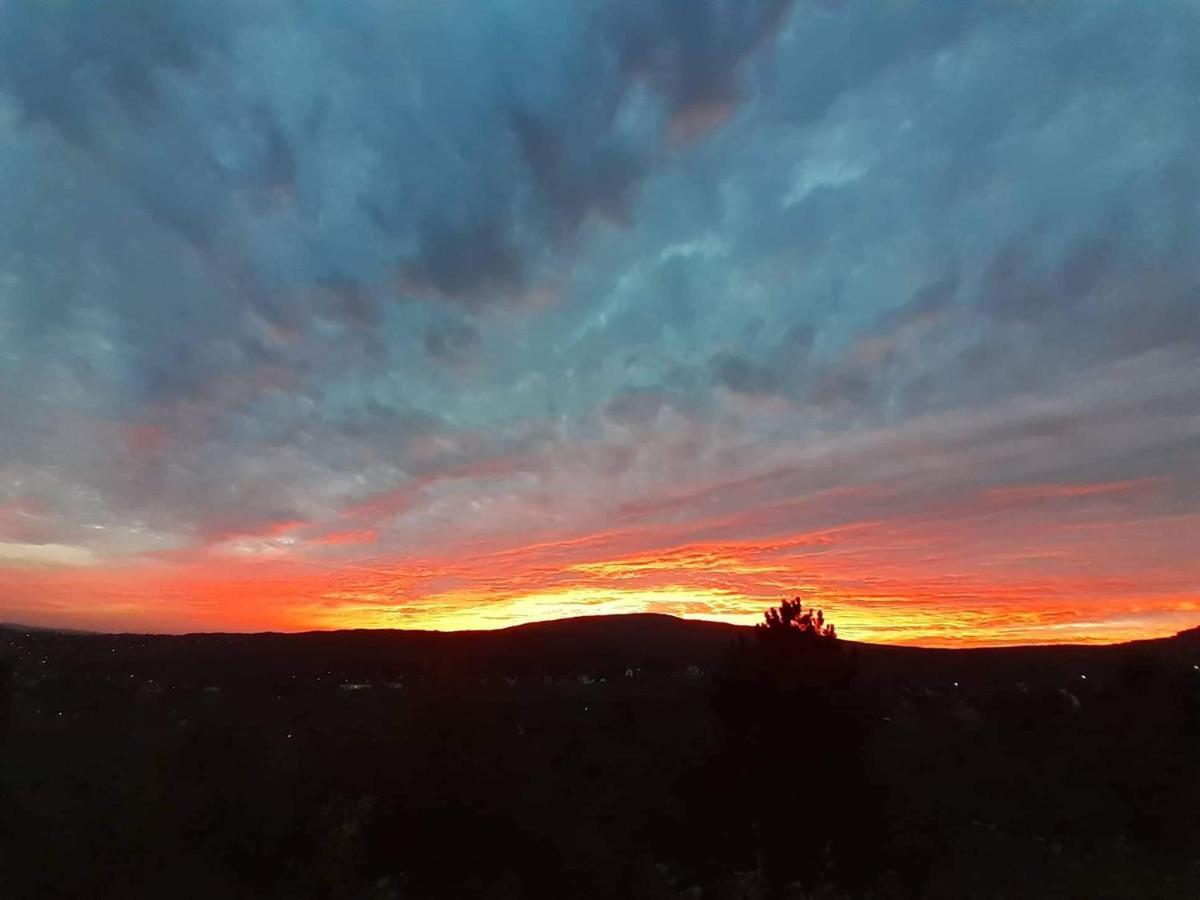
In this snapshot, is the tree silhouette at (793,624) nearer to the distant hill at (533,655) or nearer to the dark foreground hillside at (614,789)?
the dark foreground hillside at (614,789)

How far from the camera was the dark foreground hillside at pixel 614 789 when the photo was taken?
20047mm

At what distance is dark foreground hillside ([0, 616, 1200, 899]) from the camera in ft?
65.8

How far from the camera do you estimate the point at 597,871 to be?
23.3 m

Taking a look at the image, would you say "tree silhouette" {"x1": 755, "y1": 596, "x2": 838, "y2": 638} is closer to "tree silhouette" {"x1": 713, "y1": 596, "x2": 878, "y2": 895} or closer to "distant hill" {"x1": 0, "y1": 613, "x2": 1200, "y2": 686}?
"tree silhouette" {"x1": 713, "y1": 596, "x2": 878, "y2": 895}

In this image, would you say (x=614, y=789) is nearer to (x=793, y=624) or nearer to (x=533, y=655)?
(x=793, y=624)

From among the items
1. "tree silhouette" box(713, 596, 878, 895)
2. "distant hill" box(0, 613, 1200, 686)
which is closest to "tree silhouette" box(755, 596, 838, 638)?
"tree silhouette" box(713, 596, 878, 895)

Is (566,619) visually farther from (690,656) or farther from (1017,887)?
(1017,887)

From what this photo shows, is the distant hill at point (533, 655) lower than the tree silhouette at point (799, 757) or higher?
higher

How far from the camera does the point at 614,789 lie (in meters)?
Answer: 31.4

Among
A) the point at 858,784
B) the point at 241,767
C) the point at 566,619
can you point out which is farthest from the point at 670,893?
the point at 566,619

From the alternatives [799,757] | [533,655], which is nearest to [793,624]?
[799,757]

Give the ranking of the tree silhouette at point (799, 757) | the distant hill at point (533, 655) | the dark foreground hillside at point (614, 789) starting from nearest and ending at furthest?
the tree silhouette at point (799, 757)
the dark foreground hillside at point (614, 789)
the distant hill at point (533, 655)

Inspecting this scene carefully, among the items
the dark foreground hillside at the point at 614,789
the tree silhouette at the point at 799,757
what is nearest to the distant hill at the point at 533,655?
the dark foreground hillside at the point at 614,789

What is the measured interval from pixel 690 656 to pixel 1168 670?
39.1 metres
